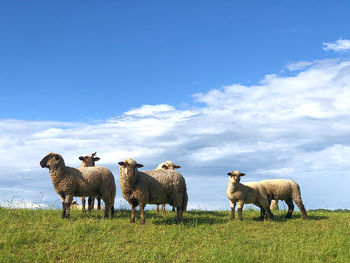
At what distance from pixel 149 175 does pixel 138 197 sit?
1193 mm


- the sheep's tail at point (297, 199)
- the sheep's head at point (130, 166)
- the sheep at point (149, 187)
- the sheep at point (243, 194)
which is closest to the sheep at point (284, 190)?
the sheep's tail at point (297, 199)

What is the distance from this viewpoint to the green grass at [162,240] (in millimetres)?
11273

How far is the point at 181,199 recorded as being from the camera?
50.1 ft

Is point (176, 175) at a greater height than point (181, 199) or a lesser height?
greater

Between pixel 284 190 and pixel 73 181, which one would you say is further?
pixel 284 190

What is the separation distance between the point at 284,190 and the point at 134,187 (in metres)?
7.70

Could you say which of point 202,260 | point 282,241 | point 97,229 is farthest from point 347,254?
point 97,229

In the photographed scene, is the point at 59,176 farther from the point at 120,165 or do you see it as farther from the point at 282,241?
the point at 282,241

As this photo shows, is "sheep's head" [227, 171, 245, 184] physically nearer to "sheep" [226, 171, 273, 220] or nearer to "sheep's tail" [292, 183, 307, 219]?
"sheep" [226, 171, 273, 220]

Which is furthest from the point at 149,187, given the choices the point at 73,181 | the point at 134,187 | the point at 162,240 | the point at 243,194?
the point at 243,194

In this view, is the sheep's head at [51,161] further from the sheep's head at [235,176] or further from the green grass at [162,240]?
the sheep's head at [235,176]

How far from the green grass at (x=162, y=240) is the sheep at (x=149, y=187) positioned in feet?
2.89

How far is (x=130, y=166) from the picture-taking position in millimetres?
14375

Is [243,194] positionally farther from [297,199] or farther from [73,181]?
[73,181]
